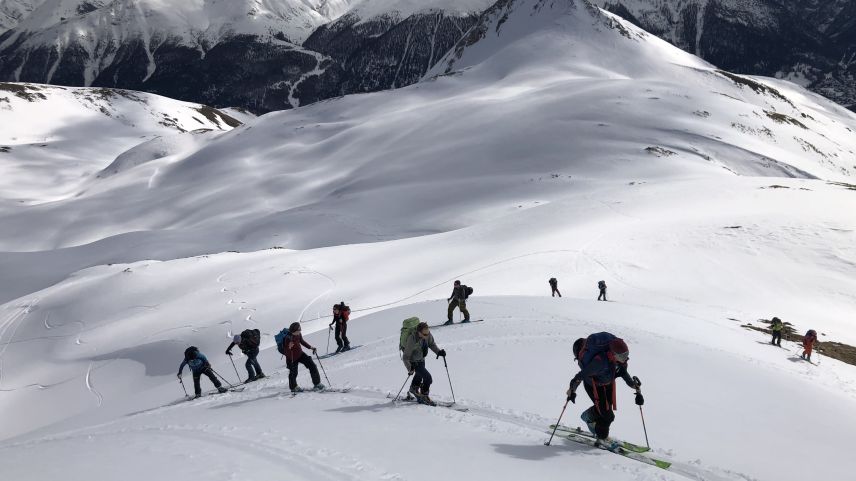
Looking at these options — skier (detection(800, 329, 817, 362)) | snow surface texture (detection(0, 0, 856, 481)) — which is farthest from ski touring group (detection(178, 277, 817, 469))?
skier (detection(800, 329, 817, 362))

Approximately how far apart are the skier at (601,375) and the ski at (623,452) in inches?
3.4

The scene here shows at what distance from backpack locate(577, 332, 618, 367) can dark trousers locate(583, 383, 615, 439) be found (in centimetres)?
41

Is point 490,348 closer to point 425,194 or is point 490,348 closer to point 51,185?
point 425,194

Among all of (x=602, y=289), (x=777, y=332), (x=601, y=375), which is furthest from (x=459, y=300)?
(x=777, y=332)

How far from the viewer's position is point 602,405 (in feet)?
28.1

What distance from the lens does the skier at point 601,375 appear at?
8.35 m

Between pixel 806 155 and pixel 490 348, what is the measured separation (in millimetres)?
90891

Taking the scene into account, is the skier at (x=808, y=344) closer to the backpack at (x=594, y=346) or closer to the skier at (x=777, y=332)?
the skier at (x=777, y=332)

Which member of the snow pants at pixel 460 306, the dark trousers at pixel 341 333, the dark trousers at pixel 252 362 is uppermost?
the snow pants at pixel 460 306

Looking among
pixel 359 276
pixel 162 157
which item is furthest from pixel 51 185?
pixel 359 276

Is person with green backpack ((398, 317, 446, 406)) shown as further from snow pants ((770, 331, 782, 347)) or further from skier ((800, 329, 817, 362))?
snow pants ((770, 331, 782, 347))

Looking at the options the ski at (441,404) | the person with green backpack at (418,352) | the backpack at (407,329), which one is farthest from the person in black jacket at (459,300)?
the person with green backpack at (418,352)

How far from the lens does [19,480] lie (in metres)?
8.35

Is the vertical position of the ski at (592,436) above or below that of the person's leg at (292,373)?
above
